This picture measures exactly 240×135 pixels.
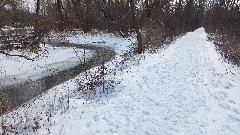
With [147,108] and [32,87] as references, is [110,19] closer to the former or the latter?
[32,87]

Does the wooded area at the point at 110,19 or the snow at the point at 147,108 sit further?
the wooded area at the point at 110,19

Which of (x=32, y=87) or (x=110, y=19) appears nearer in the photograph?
(x=32, y=87)

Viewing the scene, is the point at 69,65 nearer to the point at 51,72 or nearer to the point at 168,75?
the point at 51,72

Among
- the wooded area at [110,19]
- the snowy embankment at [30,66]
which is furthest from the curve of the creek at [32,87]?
the wooded area at [110,19]

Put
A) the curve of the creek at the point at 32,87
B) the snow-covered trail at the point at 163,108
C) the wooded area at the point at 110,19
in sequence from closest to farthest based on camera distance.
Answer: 1. the snow-covered trail at the point at 163,108
2. the curve of the creek at the point at 32,87
3. the wooded area at the point at 110,19

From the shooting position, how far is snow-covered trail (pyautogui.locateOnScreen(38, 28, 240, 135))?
6.54m

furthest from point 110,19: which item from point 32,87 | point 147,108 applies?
point 147,108

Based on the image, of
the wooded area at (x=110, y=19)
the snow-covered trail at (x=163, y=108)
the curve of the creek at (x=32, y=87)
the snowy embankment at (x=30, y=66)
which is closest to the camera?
the snow-covered trail at (x=163, y=108)

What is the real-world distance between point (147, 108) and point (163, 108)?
430mm

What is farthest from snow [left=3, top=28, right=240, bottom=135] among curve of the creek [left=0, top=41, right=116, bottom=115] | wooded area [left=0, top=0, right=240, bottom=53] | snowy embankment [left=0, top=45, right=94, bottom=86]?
snowy embankment [left=0, top=45, right=94, bottom=86]

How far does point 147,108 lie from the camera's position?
782cm

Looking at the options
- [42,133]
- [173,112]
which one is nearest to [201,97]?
[173,112]

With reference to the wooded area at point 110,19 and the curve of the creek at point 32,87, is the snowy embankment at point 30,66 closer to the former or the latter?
the curve of the creek at point 32,87

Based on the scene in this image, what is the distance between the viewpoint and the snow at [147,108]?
654 cm
